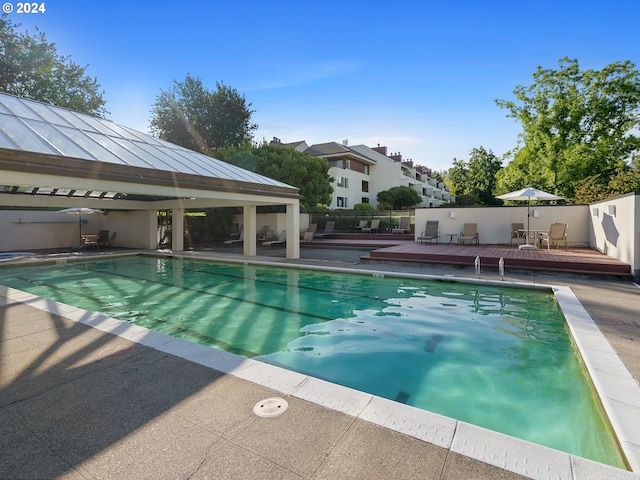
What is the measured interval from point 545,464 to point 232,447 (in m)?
2.13

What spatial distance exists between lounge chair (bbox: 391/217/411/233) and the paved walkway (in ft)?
58.6

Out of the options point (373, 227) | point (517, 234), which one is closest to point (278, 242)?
point (373, 227)

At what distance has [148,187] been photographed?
9922 mm

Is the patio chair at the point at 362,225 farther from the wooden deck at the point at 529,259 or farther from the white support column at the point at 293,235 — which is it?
the wooden deck at the point at 529,259

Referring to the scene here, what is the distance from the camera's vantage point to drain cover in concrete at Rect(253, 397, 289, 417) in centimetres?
287

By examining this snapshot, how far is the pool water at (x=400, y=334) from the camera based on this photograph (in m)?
3.86

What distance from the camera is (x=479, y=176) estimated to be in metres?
38.6

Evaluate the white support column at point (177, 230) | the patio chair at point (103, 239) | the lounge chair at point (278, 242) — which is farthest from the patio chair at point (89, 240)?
the lounge chair at point (278, 242)

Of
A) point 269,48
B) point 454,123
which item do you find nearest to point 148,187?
point 269,48

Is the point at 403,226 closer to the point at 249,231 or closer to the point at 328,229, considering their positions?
the point at 328,229

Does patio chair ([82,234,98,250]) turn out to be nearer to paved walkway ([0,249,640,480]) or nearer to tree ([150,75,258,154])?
tree ([150,75,258,154])

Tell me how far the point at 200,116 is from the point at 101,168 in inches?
1042

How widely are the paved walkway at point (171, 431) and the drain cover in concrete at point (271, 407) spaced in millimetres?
Answer: 56

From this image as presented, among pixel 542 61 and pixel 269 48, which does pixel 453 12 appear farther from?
pixel 542 61
